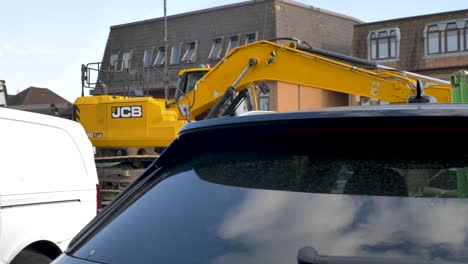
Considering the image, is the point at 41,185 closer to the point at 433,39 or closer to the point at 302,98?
the point at 302,98

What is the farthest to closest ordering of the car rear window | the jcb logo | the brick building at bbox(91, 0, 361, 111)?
the brick building at bbox(91, 0, 361, 111) → the jcb logo → the car rear window

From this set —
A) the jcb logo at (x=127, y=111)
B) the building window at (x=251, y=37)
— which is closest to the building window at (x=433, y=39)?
the building window at (x=251, y=37)

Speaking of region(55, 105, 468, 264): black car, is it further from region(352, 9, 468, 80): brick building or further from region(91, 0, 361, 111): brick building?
region(352, 9, 468, 80): brick building

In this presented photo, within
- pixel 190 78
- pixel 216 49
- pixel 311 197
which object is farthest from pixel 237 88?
pixel 216 49

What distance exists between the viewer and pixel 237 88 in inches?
428

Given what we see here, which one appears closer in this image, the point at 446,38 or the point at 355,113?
the point at 355,113

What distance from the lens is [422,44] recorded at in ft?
117

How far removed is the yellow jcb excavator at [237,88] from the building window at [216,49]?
83.3 feet

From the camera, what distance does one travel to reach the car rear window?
76.0 inches

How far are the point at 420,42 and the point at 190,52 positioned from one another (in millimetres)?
13431

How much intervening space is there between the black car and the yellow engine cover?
944 centimetres

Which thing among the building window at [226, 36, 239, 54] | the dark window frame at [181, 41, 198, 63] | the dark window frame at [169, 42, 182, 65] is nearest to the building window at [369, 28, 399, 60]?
the building window at [226, 36, 239, 54]

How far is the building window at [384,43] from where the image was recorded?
36375 millimetres

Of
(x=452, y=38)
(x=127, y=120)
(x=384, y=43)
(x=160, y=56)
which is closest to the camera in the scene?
(x=127, y=120)
